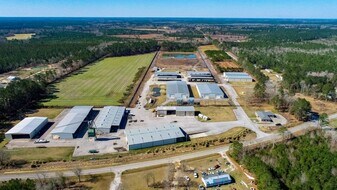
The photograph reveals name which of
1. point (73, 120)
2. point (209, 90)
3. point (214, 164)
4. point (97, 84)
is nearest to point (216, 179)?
point (214, 164)

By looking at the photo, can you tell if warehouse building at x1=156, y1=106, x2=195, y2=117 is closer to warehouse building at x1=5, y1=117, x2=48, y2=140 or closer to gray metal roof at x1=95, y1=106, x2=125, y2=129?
gray metal roof at x1=95, y1=106, x2=125, y2=129

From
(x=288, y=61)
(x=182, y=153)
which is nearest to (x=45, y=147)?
(x=182, y=153)

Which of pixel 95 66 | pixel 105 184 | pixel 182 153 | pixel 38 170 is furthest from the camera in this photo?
pixel 95 66

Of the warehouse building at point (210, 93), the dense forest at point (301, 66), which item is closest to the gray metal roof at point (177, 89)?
the warehouse building at point (210, 93)

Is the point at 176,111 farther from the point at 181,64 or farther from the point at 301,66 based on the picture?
the point at 301,66

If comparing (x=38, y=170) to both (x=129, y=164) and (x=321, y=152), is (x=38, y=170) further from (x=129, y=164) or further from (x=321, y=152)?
(x=321, y=152)
